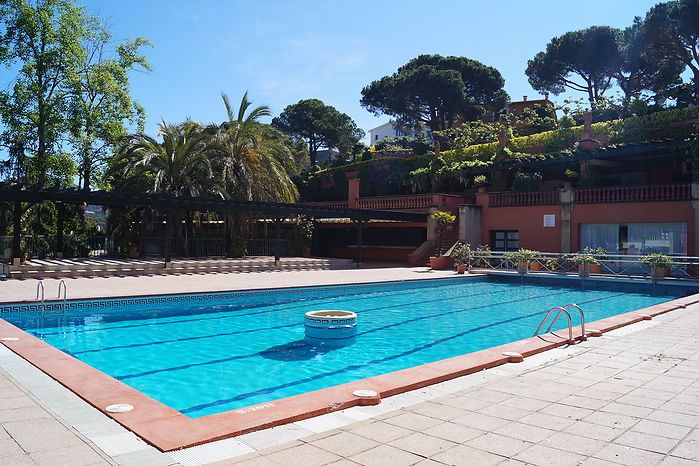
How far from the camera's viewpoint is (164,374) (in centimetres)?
782

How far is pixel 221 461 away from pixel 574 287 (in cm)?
1952

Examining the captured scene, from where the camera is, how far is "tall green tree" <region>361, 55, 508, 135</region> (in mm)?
44312

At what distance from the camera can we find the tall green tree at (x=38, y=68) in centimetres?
2277

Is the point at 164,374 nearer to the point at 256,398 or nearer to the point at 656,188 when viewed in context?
the point at 256,398

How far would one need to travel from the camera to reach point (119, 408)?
4.70 m

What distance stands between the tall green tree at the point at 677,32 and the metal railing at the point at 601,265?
58.8 ft

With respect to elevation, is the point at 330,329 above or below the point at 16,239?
below

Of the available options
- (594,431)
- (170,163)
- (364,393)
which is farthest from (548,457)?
(170,163)

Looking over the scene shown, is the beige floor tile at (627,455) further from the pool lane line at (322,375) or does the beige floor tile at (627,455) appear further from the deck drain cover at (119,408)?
the pool lane line at (322,375)

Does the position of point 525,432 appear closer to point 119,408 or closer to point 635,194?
point 119,408

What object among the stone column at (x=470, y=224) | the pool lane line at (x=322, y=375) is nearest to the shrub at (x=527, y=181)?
the stone column at (x=470, y=224)

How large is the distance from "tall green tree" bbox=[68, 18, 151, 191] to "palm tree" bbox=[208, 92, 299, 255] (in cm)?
441

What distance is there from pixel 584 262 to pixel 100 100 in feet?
73.8

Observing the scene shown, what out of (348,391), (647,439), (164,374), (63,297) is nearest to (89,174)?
(63,297)
